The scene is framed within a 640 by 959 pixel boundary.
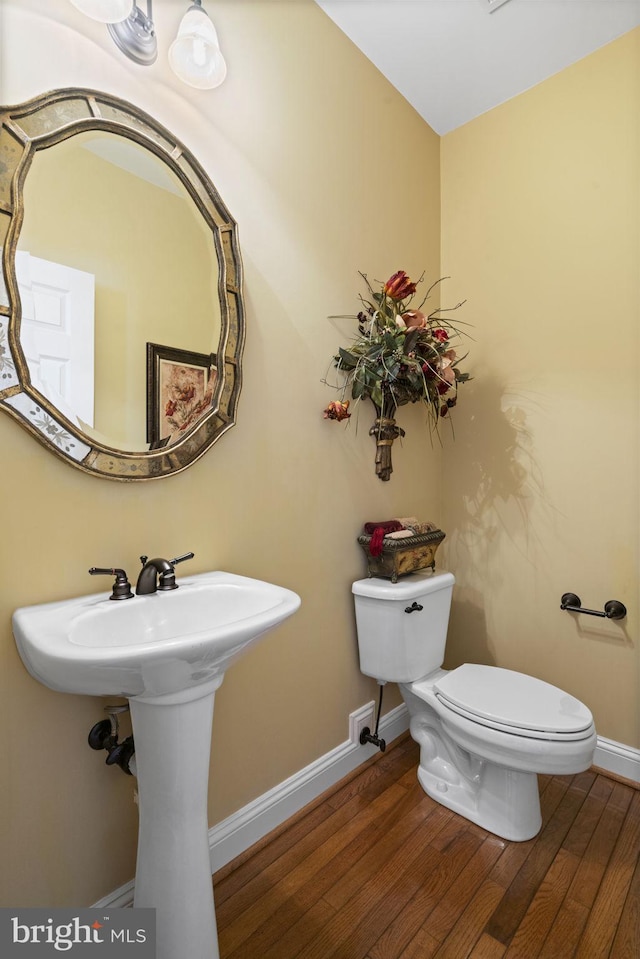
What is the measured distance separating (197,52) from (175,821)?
1.78 metres

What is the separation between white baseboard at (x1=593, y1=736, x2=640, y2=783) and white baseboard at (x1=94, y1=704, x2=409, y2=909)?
2.67 feet

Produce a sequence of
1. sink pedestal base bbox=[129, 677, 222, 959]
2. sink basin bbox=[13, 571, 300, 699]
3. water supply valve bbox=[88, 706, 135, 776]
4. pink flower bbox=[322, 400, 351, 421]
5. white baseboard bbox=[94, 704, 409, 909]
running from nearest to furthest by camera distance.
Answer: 1. sink basin bbox=[13, 571, 300, 699]
2. sink pedestal base bbox=[129, 677, 222, 959]
3. water supply valve bbox=[88, 706, 135, 776]
4. white baseboard bbox=[94, 704, 409, 909]
5. pink flower bbox=[322, 400, 351, 421]

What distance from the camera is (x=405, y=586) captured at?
1.66m

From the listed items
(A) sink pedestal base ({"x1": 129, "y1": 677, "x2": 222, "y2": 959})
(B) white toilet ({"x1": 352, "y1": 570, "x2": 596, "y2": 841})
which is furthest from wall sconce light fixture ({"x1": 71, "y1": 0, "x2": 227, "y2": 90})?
(B) white toilet ({"x1": 352, "y1": 570, "x2": 596, "y2": 841})

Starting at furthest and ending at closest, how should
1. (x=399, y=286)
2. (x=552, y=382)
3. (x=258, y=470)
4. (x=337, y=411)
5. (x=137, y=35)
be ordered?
1. (x=552, y=382)
2. (x=399, y=286)
3. (x=337, y=411)
4. (x=258, y=470)
5. (x=137, y=35)

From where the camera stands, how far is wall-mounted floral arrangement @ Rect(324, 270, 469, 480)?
1653 mm

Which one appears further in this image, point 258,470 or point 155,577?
point 258,470

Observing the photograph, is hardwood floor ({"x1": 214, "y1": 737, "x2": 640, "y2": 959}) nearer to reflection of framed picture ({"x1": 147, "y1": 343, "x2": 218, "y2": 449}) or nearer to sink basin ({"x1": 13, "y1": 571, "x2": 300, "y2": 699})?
sink basin ({"x1": 13, "y1": 571, "x2": 300, "y2": 699})

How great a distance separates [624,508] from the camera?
1.72m

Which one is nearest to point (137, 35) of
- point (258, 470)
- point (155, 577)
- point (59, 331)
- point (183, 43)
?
point (183, 43)

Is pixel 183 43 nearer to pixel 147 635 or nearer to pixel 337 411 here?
pixel 337 411

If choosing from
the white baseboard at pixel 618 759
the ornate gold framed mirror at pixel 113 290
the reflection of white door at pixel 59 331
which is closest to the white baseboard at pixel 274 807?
the white baseboard at pixel 618 759

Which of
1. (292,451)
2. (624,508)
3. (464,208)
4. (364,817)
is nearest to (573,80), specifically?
(464,208)

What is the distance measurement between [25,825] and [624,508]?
6.53 feet
